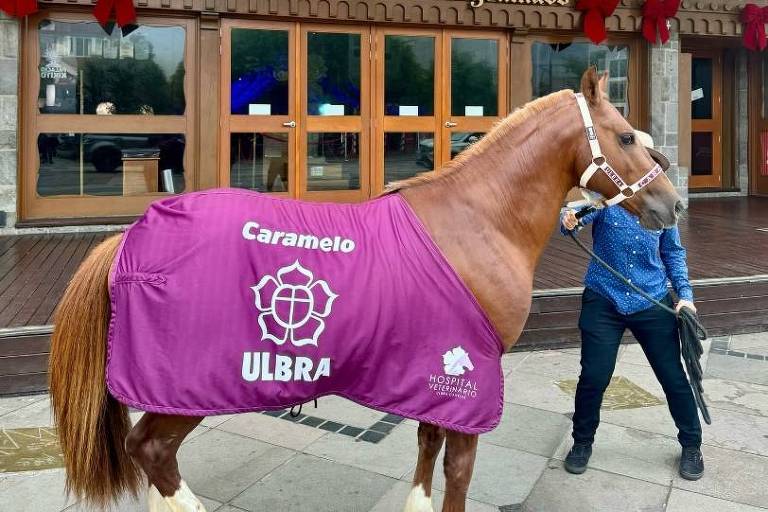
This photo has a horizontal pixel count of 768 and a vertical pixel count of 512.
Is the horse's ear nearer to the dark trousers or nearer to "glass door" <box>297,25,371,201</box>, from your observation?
the dark trousers

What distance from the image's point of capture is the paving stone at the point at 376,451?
12.1ft

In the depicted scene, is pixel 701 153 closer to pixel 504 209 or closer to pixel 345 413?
pixel 345 413

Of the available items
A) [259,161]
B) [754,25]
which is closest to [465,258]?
[259,161]

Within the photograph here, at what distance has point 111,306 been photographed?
2467 millimetres

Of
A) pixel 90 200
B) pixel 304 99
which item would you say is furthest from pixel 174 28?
pixel 90 200

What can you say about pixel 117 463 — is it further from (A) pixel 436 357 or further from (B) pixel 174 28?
(B) pixel 174 28

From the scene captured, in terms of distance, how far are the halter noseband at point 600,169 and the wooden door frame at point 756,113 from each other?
12452mm

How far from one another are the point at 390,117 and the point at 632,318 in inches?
268

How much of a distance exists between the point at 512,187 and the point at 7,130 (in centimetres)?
761

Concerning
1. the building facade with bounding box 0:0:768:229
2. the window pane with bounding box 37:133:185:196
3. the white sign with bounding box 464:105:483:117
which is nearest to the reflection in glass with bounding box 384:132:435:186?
the building facade with bounding box 0:0:768:229

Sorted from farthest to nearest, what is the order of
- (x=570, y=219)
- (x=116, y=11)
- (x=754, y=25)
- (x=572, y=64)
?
(x=754, y=25), (x=572, y=64), (x=116, y=11), (x=570, y=219)

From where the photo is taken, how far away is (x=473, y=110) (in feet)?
33.6

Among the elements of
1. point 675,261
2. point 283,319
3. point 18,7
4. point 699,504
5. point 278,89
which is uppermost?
point 18,7

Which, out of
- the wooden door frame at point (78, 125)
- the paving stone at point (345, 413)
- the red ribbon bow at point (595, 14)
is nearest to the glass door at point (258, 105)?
the wooden door frame at point (78, 125)
